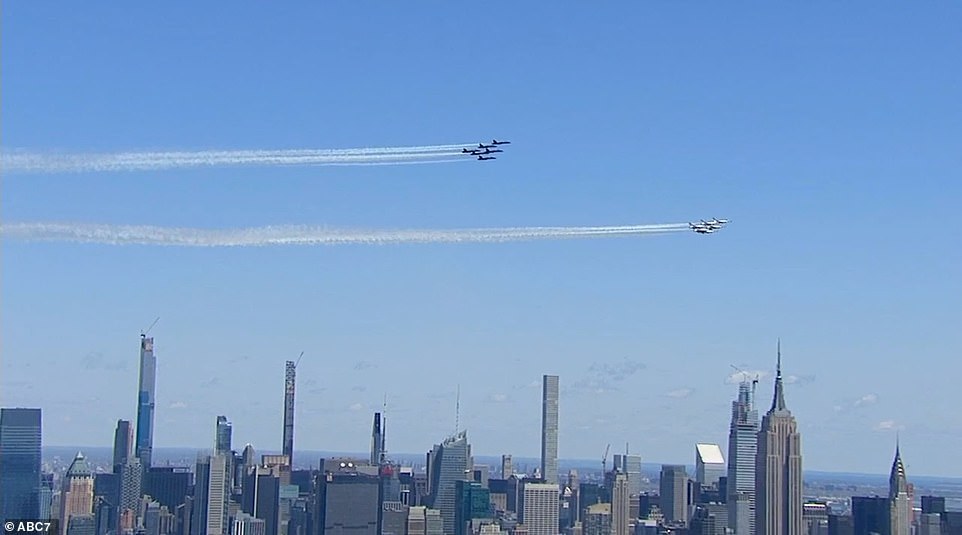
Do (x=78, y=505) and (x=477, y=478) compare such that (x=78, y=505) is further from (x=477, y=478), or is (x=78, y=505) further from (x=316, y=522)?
(x=477, y=478)

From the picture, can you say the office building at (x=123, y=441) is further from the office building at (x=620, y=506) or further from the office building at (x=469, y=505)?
the office building at (x=620, y=506)

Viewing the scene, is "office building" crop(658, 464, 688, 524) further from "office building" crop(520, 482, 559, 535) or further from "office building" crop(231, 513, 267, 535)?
"office building" crop(231, 513, 267, 535)

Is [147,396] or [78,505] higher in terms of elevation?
[147,396]

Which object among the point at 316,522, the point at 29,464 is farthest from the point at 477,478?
the point at 29,464

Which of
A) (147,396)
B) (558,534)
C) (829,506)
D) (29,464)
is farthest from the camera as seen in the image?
(147,396)

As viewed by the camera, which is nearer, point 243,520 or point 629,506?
point 243,520

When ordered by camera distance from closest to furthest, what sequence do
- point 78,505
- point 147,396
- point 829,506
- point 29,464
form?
point 29,464
point 78,505
point 829,506
point 147,396
